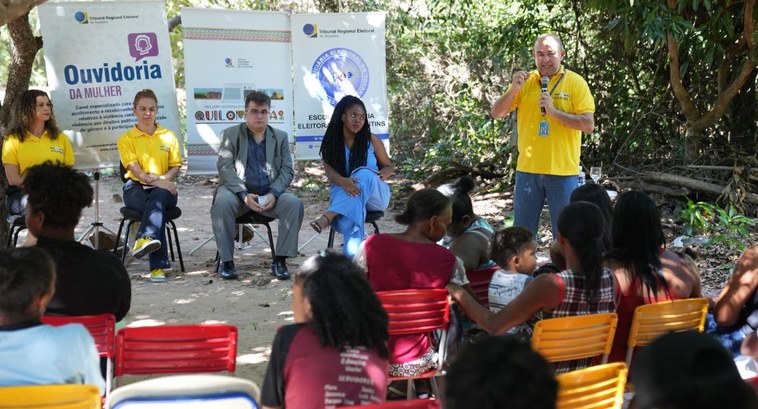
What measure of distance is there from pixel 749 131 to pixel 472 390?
8.77 metres

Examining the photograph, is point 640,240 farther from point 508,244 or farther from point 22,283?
point 22,283

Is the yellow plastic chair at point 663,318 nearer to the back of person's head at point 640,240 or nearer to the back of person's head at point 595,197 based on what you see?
the back of person's head at point 640,240

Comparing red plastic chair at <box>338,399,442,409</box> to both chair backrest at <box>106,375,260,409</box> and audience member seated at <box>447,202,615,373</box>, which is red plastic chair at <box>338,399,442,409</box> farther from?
audience member seated at <box>447,202,615,373</box>

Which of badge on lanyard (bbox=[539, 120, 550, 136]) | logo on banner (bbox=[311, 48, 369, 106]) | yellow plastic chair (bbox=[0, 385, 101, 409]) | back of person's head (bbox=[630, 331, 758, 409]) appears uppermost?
logo on banner (bbox=[311, 48, 369, 106])

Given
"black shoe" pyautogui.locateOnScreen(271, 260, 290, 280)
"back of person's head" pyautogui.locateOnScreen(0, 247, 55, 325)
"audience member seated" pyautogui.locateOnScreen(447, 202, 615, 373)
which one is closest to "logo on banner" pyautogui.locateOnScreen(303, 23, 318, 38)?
"black shoe" pyautogui.locateOnScreen(271, 260, 290, 280)

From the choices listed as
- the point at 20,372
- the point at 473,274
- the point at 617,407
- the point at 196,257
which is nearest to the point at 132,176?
the point at 196,257

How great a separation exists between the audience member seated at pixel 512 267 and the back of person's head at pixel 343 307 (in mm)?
1171

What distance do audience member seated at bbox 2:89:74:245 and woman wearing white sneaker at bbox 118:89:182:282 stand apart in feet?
1.79

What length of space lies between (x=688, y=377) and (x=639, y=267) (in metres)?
2.10

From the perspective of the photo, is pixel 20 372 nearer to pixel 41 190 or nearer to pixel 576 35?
pixel 41 190

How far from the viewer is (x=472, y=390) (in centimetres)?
167

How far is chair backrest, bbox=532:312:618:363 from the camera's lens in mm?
3170

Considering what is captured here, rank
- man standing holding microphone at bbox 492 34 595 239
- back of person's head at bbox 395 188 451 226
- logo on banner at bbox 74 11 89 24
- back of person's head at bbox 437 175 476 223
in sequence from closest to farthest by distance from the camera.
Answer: back of person's head at bbox 395 188 451 226
back of person's head at bbox 437 175 476 223
man standing holding microphone at bbox 492 34 595 239
logo on banner at bbox 74 11 89 24

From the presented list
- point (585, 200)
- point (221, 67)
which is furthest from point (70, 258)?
point (221, 67)
